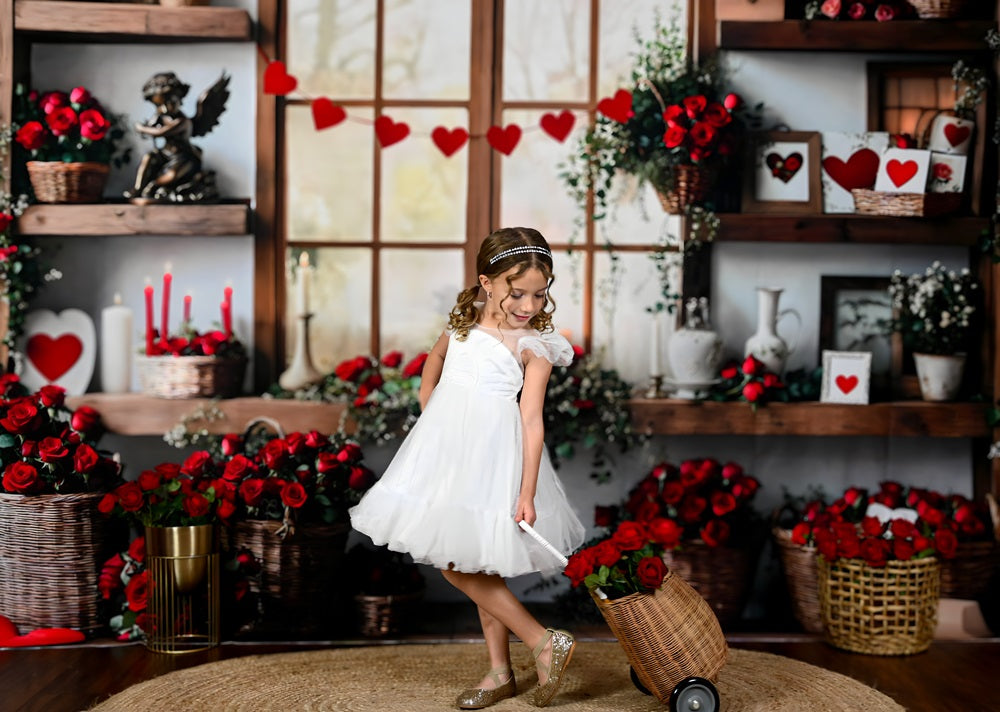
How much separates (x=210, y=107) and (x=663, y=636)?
2.47 metres

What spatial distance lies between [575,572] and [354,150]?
6.63ft

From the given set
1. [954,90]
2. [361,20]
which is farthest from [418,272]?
[954,90]

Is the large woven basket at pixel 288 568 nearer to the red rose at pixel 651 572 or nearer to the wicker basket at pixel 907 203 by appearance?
the red rose at pixel 651 572

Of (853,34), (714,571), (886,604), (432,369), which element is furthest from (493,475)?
(853,34)

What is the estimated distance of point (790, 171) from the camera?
399cm

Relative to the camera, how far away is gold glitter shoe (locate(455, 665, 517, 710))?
2879 millimetres

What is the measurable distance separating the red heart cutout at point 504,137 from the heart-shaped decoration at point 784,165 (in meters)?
0.89

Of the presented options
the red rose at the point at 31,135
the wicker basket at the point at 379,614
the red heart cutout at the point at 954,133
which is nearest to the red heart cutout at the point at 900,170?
the red heart cutout at the point at 954,133

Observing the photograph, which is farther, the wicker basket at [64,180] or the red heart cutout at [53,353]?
the red heart cutout at [53,353]

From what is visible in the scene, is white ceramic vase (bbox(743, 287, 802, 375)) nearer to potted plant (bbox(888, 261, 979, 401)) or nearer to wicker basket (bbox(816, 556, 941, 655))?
potted plant (bbox(888, 261, 979, 401))

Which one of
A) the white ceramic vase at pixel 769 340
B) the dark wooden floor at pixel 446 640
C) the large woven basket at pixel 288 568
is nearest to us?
the dark wooden floor at pixel 446 640

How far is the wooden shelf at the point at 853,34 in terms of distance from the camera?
383 cm

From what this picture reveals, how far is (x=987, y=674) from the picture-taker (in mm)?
3225

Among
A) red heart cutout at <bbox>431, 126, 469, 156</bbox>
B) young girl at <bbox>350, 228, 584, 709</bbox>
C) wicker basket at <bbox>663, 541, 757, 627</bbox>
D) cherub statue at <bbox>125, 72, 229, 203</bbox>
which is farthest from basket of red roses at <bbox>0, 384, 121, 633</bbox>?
wicker basket at <bbox>663, 541, 757, 627</bbox>
